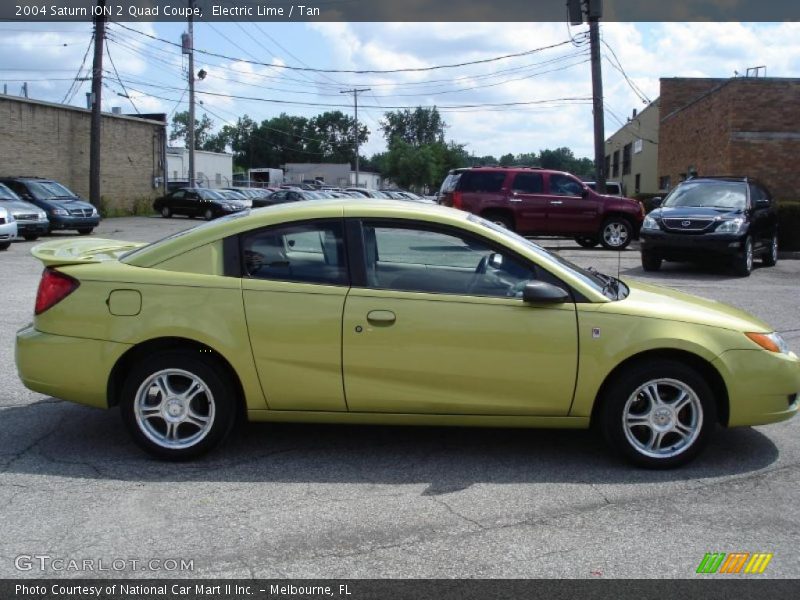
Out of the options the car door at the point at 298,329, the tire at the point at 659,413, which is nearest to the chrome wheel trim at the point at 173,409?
the car door at the point at 298,329

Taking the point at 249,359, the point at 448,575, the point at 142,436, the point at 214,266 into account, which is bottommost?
the point at 448,575

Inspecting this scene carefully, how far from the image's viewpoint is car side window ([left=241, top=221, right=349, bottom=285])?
4.77 meters

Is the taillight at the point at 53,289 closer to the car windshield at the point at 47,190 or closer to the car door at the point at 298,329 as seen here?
the car door at the point at 298,329

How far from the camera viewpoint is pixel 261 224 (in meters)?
4.85

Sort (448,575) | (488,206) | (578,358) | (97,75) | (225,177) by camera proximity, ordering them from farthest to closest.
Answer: (225,177) < (97,75) < (488,206) < (578,358) < (448,575)

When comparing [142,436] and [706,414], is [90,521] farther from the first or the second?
[706,414]

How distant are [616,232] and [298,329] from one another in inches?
659

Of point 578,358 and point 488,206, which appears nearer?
point 578,358

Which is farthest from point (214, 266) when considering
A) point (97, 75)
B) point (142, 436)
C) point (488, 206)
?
point (97, 75)

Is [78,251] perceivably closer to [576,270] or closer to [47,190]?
[576,270]

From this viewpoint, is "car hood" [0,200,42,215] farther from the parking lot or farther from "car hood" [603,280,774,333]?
"car hood" [603,280,774,333]

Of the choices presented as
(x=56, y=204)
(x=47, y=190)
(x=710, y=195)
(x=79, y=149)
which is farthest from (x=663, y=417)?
(x=79, y=149)

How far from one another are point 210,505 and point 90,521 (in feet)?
1.91

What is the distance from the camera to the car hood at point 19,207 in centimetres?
2072
